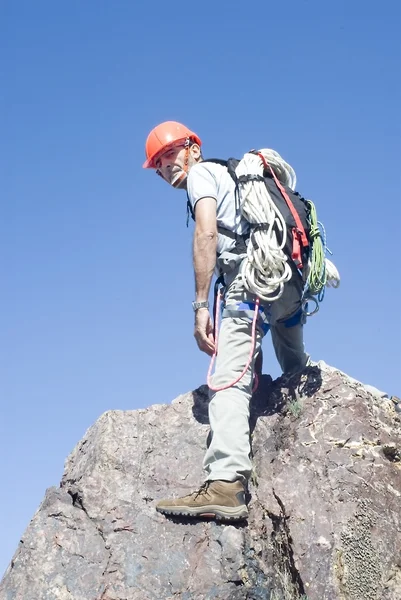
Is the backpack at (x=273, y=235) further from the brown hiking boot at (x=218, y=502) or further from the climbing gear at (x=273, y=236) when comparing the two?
the brown hiking boot at (x=218, y=502)

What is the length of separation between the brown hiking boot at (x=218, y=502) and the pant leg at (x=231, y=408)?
0.07 m

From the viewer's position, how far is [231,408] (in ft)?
20.2

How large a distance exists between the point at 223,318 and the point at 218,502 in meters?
1.62

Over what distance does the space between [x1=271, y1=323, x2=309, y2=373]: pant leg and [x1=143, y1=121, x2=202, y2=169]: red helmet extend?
202cm

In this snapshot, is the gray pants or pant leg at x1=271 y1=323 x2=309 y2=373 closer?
the gray pants

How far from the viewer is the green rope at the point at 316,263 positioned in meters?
6.69

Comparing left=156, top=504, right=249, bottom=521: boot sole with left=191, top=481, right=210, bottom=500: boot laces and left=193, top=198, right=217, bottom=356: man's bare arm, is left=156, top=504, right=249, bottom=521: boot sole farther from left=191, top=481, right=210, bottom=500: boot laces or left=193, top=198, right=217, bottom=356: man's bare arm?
left=193, top=198, right=217, bottom=356: man's bare arm

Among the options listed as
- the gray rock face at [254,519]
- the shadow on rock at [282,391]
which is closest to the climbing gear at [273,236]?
the shadow on rock at [282,391]

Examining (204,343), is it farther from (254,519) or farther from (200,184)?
(254,519)

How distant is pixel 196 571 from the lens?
5.71 metres

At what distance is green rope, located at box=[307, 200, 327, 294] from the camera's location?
6691 mm

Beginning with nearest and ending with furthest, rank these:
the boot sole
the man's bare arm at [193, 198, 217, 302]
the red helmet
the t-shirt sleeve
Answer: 1. the boot sole
2. the man's bare arm at [193, 198, 217, 302]
3. the t-shirt sleeve
4. the red helmet

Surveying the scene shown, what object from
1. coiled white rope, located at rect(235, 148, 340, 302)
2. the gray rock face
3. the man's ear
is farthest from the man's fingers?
the man's ear

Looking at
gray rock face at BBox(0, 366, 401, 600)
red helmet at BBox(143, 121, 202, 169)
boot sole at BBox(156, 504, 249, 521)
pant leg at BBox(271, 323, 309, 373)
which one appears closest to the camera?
gray rock face at BBox(0, 366, 401, 600)
